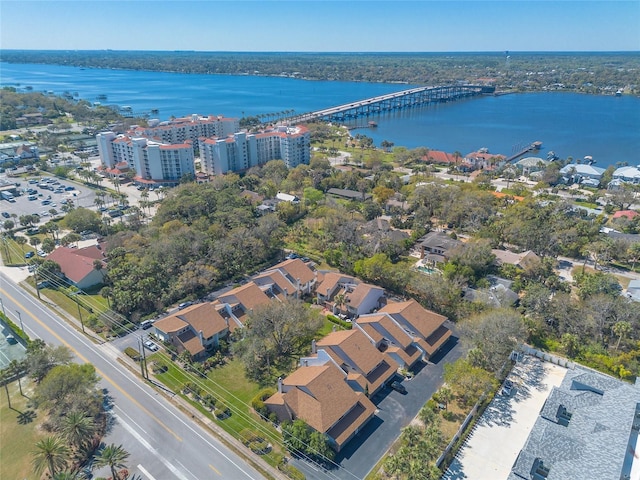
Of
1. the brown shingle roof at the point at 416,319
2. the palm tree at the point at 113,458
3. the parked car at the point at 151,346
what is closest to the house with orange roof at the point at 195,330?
the parked car at the point at 151,346

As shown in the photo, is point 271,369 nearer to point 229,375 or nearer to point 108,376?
point 229,375

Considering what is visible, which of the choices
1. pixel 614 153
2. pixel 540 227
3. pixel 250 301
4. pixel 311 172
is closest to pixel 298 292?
pixel 250 301

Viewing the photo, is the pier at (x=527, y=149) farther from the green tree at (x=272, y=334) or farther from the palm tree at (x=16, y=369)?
the palm tree at (x=16, y=369)

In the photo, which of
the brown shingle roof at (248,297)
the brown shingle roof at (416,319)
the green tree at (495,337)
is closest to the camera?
the green tree at (495,337)

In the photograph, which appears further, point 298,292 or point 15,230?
point 15,230

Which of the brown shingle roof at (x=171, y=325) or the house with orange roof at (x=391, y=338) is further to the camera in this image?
the brown shingle roof at (x=171, y=325)
